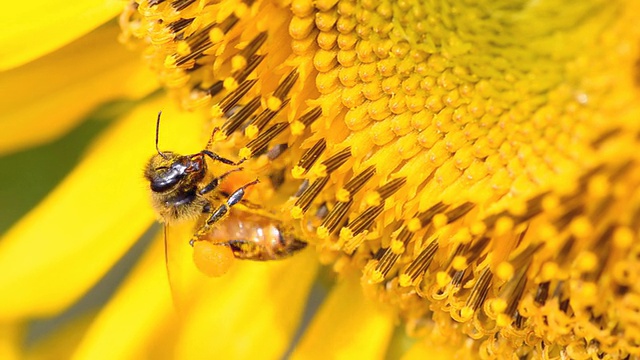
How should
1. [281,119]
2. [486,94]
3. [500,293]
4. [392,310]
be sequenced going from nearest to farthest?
[486,94]
[500,293]
[281,119]
[392,310]

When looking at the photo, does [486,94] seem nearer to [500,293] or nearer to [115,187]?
[500,293]

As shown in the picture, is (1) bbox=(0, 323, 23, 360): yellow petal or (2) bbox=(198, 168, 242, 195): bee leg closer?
(2) bbox=(198, 168, 242, 195): bee leg

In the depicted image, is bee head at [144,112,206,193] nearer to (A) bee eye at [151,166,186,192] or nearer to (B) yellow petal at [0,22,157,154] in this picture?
(A) bee eye at [151,166,186,192]

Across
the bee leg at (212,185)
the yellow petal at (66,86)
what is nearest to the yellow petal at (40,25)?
the yellow petal at (66,86)

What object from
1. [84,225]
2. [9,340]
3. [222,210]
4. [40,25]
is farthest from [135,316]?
[40,25]

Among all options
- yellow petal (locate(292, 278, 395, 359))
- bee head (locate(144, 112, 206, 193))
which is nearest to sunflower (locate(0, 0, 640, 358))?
yellow petal (locate(292, 278, 395, 359))

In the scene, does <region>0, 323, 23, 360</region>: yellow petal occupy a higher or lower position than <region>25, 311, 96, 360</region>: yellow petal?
higher

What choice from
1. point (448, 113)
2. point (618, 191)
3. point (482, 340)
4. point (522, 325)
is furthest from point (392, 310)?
point (618, 191)
